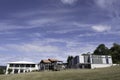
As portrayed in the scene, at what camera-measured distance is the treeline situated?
11011 cm

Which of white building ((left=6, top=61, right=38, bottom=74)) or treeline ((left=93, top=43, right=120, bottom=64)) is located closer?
treeline ((left=93, top=43, right=120, bottom=64))

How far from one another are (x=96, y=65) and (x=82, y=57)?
7.00 metres

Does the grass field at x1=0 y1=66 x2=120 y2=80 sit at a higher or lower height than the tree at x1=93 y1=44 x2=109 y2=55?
lower

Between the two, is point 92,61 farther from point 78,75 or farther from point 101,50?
point 101,50

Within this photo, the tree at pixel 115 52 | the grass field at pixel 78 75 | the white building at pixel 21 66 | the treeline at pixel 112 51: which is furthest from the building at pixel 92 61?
the white building at pixel 21 66

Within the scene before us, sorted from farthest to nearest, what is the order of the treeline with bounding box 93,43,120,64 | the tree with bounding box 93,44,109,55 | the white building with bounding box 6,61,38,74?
1. the tree with bounding box 93,44,109,55
2. the white building with bounding box 6,61,38,74
3. the treeline with bounding box 93,43,120,64

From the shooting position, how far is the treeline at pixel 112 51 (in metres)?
110

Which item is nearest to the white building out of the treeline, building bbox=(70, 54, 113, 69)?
building bbox=(70, 54, 113, 69)

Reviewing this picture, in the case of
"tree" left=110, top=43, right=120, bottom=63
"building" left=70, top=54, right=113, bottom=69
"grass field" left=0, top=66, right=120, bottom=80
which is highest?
"tree" left=110, top=43, right=120, bottom=63

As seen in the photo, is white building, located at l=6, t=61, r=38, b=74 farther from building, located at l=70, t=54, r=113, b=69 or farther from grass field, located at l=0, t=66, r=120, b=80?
grass field, located at l=0, t=66, r=120, b=80

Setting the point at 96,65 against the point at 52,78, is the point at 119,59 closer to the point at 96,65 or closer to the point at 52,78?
the point at 96,65

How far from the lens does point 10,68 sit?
11156cm

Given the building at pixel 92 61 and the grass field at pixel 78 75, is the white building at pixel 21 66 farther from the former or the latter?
the grass field at pixel 78 75

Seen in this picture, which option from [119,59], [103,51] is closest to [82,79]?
[119,59]
